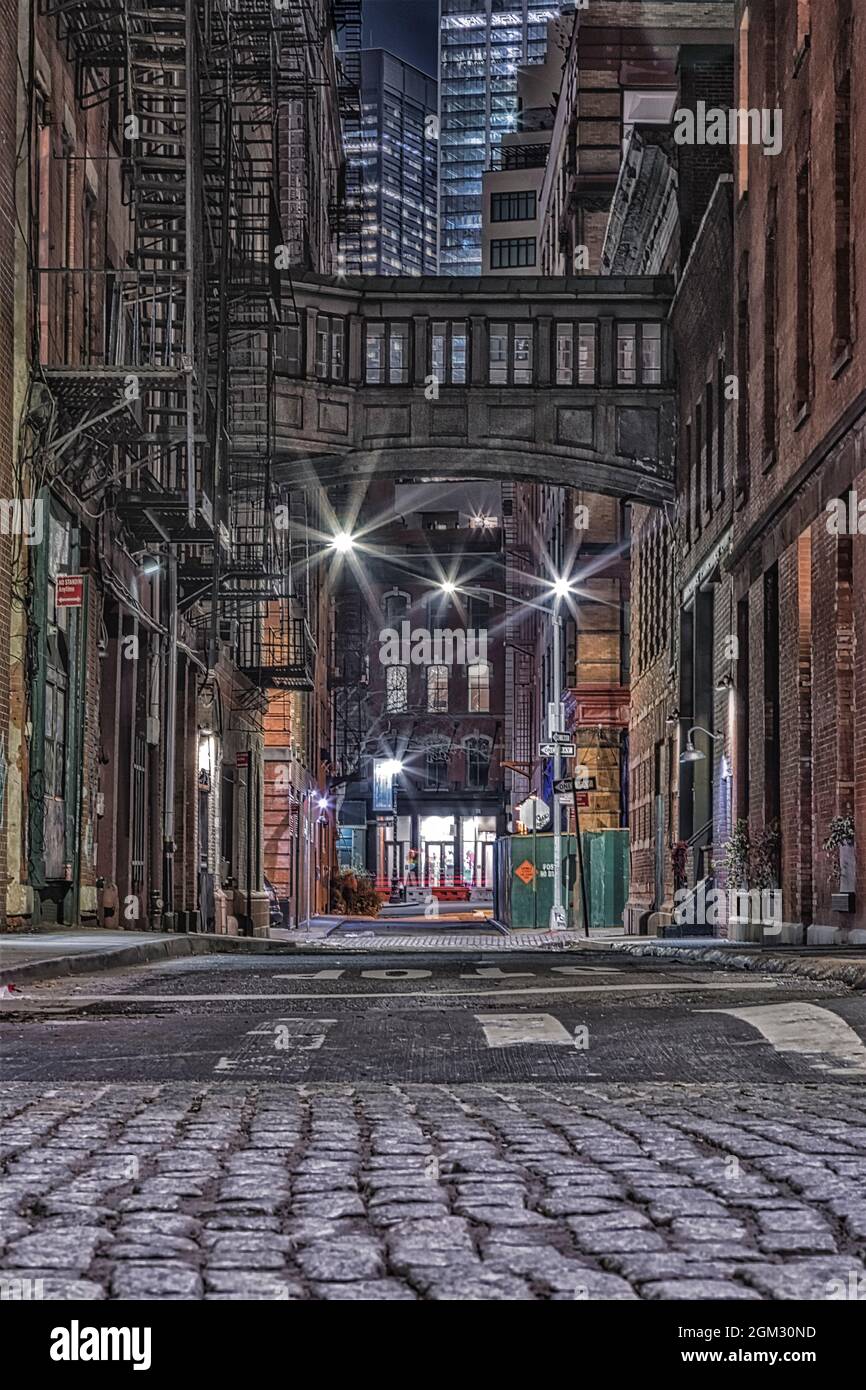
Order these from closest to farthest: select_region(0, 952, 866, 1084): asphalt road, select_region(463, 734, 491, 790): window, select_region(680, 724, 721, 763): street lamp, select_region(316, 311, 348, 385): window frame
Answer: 1. select_region(0, 952, 866, 1084): asphalt road
2. select_region(680, 724, 721, 763): street lamp
3. select_region(316, 311, 348, 385): window frame
4. select_region(463, 734, 491, 790): window

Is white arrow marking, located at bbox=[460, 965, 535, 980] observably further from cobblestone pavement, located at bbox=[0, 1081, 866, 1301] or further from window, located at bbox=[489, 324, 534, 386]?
window, located at bbox=[489, 324, 534, 386]

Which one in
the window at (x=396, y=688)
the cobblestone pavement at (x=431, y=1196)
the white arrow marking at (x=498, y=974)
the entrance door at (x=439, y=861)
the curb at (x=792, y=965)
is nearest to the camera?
the cobblestone pavement at (x=431, y=1196)

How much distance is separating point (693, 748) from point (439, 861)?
67.1 meters

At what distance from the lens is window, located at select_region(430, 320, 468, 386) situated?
35.3 m

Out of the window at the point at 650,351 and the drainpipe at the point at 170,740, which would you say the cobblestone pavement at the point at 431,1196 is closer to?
the drainpipe at the point at 170,740

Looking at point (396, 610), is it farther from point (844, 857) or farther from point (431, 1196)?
point (431, 1196)

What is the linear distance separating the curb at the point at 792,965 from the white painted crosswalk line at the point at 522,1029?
2846 millimetres

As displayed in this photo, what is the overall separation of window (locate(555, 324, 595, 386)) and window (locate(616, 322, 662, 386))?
20.5 inches

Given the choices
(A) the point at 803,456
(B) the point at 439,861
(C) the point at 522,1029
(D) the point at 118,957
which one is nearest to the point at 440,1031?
(C) the point at 522,1029

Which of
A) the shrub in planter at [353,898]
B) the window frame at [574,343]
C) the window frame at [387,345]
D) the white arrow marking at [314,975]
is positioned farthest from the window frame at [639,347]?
the shrub in planter at [353,898]

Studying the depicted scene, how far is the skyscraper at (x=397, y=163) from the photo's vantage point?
169713mm

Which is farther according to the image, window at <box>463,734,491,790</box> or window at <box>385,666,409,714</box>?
window at <box>385,666,409,714</box>

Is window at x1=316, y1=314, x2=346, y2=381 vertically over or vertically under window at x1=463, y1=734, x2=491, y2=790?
over

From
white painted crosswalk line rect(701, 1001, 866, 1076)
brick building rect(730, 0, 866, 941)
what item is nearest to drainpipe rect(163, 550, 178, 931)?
brick building rect(730, 0, 866, 941)
